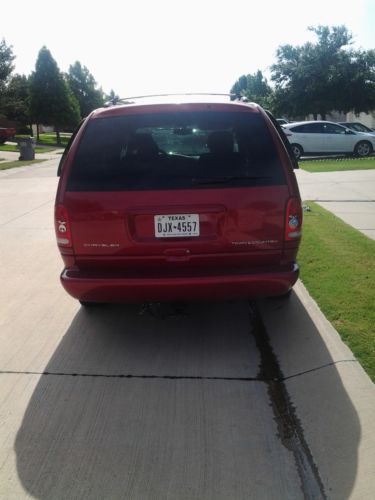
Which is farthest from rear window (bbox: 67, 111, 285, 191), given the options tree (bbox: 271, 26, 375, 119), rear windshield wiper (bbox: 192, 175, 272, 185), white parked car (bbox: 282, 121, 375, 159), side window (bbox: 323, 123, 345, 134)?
tree (bbox: 271, 26, 375, 119)

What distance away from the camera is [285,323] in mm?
4258

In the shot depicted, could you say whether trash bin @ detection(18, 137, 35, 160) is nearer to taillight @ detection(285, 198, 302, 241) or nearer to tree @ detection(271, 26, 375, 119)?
tree @ detection(271, 26, 375, 119)

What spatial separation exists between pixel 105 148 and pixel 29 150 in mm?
23778

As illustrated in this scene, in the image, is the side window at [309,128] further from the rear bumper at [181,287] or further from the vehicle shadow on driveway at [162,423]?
the rear bumper at [181,287]

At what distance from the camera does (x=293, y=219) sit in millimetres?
3584

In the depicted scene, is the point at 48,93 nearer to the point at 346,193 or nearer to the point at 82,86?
the point at 82,86

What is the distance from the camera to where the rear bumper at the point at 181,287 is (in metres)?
3.50

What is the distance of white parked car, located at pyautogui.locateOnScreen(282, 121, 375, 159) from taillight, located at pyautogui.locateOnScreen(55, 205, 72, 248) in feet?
56.8

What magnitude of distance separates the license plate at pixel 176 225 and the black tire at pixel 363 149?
60.9 feet

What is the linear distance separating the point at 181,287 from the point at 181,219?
0.47m

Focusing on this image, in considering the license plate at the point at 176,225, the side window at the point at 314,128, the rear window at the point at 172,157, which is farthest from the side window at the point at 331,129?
the license plate at the point at 176,225

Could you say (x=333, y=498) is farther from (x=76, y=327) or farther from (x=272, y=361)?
(x=76, y=327)

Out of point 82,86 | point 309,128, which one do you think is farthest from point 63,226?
point 82,86

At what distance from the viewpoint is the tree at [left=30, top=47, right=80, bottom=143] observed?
44.2m
